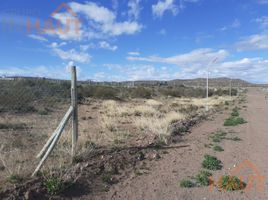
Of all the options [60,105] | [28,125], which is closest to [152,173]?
[28,125]

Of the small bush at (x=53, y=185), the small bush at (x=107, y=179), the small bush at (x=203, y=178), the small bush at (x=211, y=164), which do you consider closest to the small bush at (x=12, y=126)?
the small bush at (x=107, y=179)

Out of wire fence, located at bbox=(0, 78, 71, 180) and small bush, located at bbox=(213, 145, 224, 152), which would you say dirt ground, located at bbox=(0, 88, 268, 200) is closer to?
small bush, located at bbox=(213, 145, 224, 152)

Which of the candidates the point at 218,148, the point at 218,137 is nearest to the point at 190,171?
the point at 218,148

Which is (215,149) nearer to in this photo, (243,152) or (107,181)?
(243,152)

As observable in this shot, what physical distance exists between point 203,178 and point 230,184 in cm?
68

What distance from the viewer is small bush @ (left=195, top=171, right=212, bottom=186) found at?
292 inches

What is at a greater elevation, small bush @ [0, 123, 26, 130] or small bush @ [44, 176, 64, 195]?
small bush @ [44, 176, 64, 195]

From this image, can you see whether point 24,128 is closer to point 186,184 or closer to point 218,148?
point 218,148

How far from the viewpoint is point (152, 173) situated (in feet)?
26.9

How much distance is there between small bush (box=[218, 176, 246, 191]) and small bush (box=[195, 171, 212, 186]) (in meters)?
0.31

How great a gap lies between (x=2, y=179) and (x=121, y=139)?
19.7ft

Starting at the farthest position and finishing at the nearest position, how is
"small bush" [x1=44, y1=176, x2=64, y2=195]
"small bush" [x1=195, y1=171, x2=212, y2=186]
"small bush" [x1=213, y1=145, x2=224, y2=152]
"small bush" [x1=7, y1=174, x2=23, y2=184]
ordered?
1. "small bush" [x1=213, y1=145, x2=224, y2=152]
2. "small bush" [x1=195, y1=171, x2=212, y2=186]
3. "small bush" [x1=7, y1=174, x2=23, y2=184]
4. "small bush" [x1=44, y1=176, x2=64, y2=195]

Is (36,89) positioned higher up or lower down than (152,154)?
higher up

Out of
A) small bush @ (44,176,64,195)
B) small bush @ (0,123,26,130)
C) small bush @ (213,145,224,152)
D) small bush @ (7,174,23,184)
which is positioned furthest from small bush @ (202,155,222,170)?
small bush @ (0,123,26,130)
